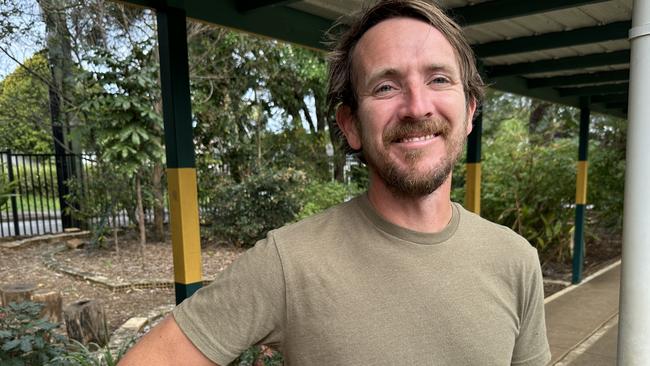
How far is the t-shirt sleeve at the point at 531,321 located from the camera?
1.10 metres

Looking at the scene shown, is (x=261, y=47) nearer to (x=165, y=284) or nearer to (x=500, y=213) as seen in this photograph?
(x=165, y=284)

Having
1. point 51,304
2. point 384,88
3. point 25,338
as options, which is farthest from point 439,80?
point 51,304

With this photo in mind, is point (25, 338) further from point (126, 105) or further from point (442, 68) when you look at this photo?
point (126, 105)

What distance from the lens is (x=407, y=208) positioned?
3.48 ft

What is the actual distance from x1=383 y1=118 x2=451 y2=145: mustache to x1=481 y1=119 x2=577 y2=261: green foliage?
6825mm

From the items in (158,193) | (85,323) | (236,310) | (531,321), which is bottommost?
(85,323)

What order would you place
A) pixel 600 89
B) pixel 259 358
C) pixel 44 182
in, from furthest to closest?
1. pixel 44 182
2. pixel 600 89
3. pixel 259 358

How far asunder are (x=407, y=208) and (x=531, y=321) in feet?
1.44

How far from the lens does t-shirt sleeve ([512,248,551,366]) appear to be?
1.10m

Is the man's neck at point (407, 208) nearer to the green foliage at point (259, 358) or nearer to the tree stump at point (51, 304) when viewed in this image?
the green foliage at point (259, 358)

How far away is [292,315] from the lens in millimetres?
927

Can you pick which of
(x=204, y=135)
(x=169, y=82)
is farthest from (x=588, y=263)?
(x=169, y=82)

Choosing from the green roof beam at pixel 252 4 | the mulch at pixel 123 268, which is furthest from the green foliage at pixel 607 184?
the green roof beam at pixel 252 4

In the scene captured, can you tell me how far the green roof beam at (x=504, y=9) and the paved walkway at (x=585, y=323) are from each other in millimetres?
2823
